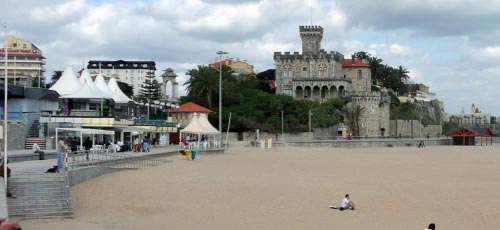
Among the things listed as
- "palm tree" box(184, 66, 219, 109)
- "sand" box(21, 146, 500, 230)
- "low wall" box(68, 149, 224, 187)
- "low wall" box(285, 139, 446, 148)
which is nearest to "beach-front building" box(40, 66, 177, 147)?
"sand" box(21, 146, 500, 230)

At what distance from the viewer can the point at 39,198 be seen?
17.8 metres

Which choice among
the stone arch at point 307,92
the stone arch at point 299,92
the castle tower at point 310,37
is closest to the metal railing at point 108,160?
the stone arch at point 299,92

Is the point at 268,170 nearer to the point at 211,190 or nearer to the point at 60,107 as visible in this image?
the point at 211,190

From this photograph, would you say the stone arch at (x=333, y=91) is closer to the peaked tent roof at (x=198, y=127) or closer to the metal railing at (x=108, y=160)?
the peaked tent roof at (x=198, y=127)

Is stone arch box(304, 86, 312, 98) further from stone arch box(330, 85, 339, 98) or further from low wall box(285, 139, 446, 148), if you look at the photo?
low wall box(285, 139, 446, 148)

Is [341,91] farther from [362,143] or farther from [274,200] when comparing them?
[274,200]

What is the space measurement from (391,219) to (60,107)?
36.2 meters

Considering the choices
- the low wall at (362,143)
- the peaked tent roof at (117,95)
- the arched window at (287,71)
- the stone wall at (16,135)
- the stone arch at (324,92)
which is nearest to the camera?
the stone wall at (16,135)

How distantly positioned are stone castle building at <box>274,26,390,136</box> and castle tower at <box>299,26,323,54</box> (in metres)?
0.95

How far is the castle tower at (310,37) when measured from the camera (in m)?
94.8

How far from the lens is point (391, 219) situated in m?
18.5

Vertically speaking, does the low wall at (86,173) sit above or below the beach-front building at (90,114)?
below

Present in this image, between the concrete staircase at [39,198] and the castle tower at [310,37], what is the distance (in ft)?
254

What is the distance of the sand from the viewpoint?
57.8 feet
